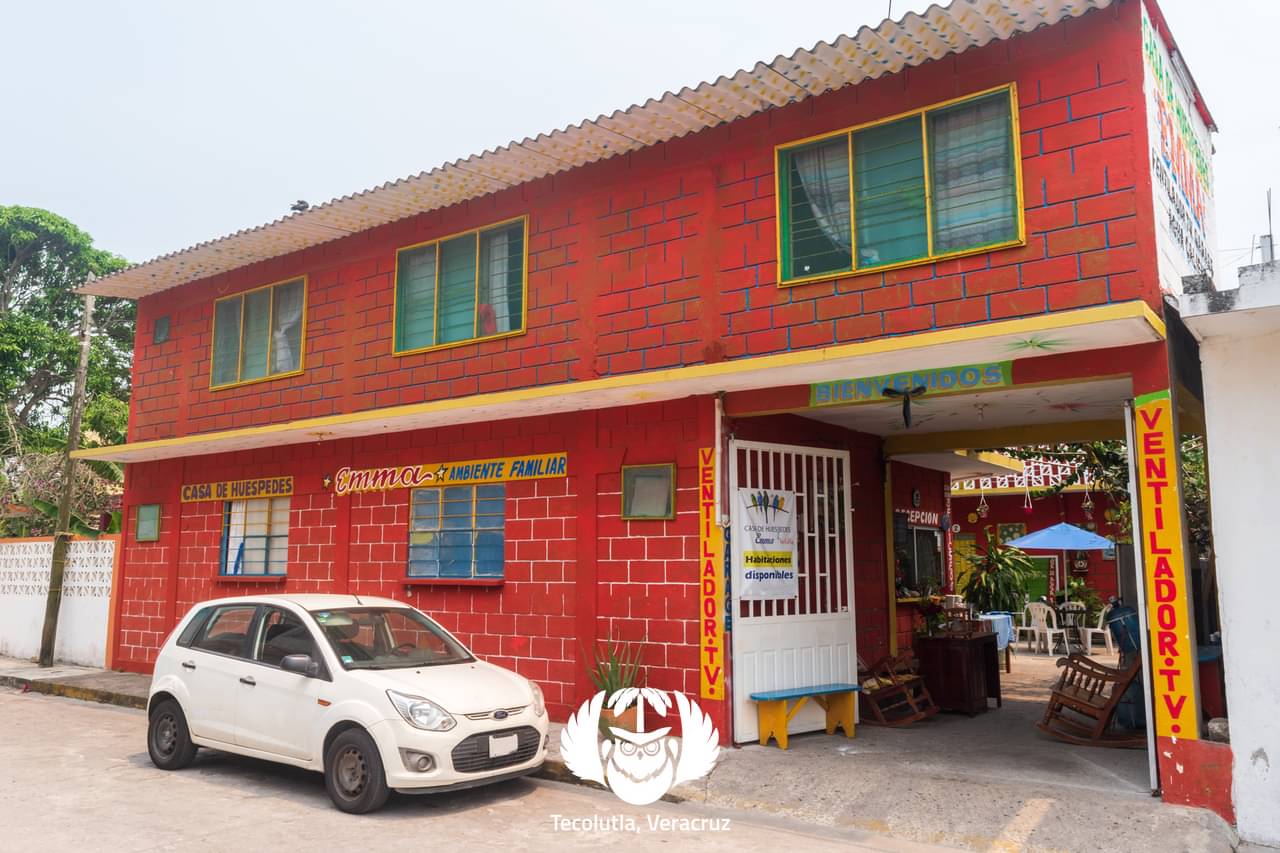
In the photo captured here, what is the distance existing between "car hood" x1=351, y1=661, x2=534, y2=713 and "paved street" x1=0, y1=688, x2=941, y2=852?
73cm

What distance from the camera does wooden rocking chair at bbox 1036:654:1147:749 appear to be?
8.32 m

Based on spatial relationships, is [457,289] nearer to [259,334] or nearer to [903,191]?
[259,334]

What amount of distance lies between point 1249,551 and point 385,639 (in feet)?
20.3

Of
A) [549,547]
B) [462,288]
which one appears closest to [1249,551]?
[549,547]

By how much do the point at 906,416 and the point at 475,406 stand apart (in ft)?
13.7

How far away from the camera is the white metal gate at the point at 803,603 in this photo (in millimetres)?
8500

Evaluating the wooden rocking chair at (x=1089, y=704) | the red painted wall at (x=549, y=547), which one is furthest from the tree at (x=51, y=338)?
the wooden rocking chair at (x=1089, y=704)

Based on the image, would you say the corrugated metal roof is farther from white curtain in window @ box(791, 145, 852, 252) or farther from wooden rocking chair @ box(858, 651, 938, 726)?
wooden rocking chair @ box(858, 651, 938, 726)

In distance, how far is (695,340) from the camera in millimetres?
8781

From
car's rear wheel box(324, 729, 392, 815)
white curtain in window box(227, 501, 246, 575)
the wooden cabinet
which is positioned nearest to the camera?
car's rear wheel box(324, 729, 392, 815)

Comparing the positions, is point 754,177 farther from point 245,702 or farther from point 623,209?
point 245,702

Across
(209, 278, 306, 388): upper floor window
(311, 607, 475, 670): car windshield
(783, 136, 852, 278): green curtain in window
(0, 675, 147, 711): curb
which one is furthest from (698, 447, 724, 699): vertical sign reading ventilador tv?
(0, 675, 147, 711): curb

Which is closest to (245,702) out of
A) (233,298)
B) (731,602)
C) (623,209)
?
(731,602)

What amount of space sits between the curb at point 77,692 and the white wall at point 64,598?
115 cm
